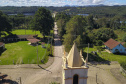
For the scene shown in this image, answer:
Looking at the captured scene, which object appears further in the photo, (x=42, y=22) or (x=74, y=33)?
(x=42, y=22)

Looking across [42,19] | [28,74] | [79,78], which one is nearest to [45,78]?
[28,74]

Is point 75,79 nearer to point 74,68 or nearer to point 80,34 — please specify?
point 74,68

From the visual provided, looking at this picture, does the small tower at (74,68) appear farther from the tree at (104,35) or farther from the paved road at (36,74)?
the tree at (104,35)

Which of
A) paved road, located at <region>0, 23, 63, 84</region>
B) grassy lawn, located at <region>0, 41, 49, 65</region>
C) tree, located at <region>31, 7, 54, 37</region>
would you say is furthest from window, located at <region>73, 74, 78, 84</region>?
tree, located at <region>31, 7, 54, 37</region>

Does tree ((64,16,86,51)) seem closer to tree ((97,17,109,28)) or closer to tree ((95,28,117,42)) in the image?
tree ((95,28,117,42))

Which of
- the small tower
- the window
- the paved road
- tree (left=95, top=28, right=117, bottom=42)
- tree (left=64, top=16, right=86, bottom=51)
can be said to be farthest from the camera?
tree (left=95, top=28, right=117, bottom=42)

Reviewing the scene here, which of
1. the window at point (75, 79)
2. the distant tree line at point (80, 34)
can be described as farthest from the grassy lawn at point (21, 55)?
the window at point (75, 79)

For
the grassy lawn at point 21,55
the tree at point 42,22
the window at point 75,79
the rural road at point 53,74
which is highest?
the tree at point 42,22

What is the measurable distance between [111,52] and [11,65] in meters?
30.4

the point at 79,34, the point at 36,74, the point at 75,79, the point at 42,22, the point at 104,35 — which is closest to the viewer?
the point at 75,79

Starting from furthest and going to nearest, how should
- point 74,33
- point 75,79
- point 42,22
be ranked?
point 42,22 < point 74,33 < point 75,79

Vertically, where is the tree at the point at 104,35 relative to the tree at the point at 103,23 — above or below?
below

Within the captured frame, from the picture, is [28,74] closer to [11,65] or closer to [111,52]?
[11,65]

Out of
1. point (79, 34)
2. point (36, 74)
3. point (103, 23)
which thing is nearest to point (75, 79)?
point (36, 74)
